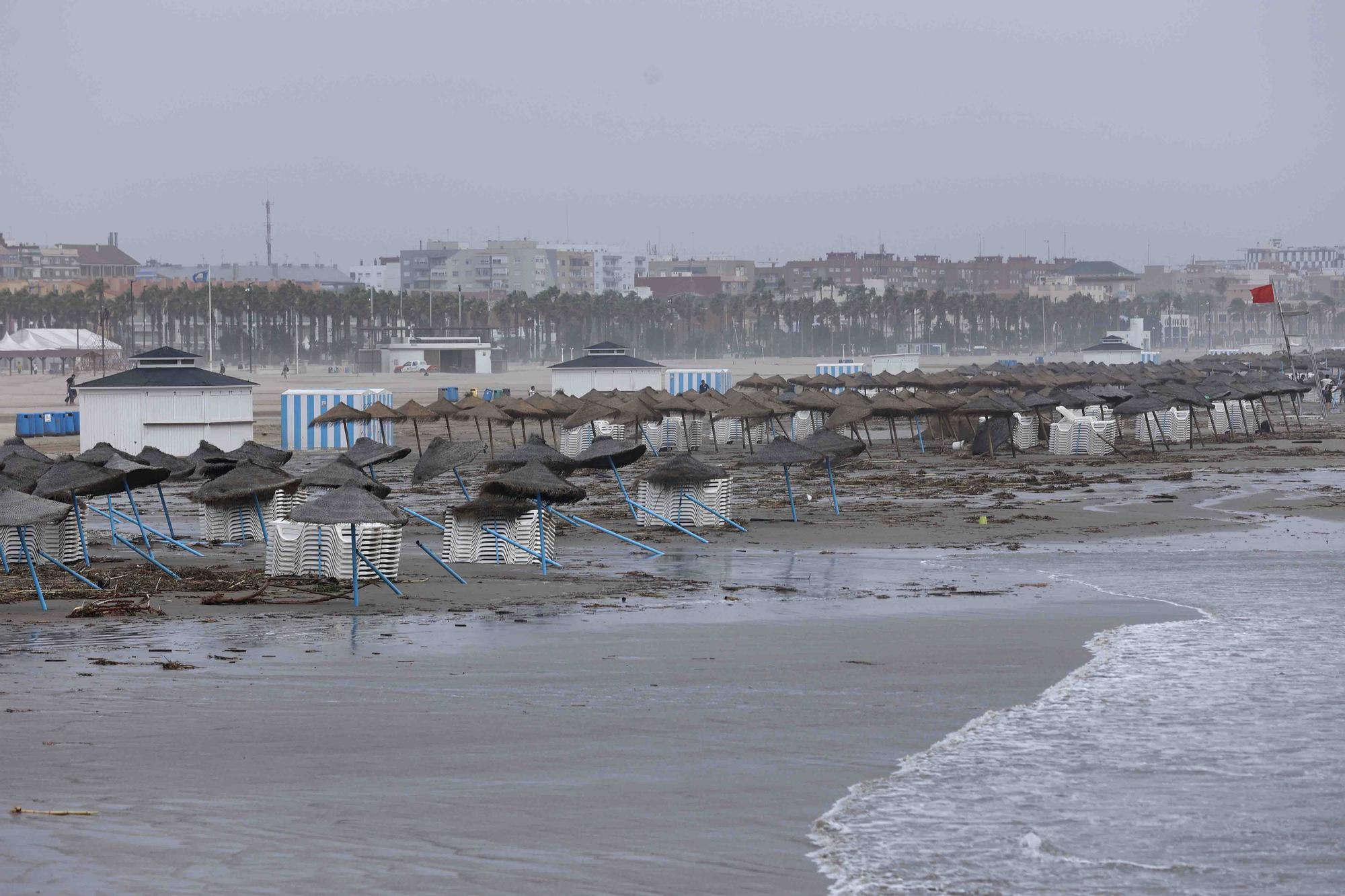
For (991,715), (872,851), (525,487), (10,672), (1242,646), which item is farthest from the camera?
(525,487)

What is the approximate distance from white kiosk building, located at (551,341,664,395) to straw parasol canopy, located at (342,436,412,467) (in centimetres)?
2645

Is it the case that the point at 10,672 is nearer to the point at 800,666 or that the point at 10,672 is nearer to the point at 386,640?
the point at 386,640

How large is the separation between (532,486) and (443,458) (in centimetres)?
441

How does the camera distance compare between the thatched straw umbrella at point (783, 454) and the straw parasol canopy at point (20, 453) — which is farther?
the thatched straw umbrella at point (783, 454)

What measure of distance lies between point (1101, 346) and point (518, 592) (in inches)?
3340

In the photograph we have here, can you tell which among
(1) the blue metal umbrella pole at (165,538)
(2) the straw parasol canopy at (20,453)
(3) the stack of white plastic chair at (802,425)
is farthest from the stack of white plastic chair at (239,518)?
(3) the stack of white plastic chair at (802,425)

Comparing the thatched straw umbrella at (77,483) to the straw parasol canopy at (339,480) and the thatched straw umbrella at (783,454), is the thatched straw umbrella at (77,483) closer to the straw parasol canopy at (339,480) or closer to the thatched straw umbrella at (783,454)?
the straw parasol canopy at (339,480)

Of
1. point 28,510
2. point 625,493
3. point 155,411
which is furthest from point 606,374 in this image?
point 28,510

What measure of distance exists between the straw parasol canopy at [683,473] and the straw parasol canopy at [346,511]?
7.26 metres

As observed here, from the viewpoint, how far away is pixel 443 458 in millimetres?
22812

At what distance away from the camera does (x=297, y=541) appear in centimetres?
1775

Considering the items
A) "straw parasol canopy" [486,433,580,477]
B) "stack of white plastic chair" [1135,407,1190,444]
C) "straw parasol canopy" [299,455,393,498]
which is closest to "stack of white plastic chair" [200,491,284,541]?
"straw parasol canopy" [299,455,393,498]

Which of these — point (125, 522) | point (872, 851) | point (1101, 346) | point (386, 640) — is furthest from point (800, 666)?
point (1101, 346)

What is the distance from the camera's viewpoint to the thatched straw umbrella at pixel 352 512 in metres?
15.8
